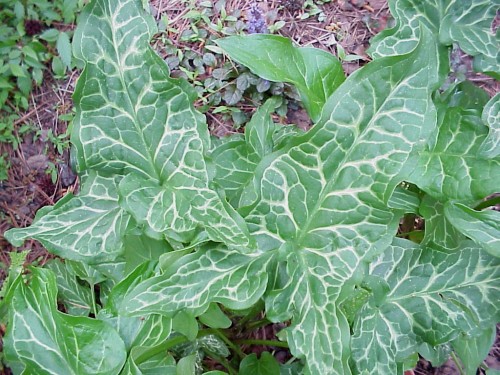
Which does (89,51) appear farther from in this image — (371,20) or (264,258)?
(371,20)

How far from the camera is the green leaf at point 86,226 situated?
44.8 inches

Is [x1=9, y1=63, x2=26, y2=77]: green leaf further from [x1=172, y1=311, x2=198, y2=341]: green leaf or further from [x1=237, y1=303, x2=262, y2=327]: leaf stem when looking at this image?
[x1=172, y1=311, x2=198, y2=341]: green leaf

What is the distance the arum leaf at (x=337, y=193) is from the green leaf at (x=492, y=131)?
301 millimetres

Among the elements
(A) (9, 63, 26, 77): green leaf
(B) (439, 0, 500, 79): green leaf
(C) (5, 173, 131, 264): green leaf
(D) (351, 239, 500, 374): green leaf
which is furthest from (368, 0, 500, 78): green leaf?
(A) (9, 63, 26, 77): green leaf

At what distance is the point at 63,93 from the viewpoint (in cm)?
208

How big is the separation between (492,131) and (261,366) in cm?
76

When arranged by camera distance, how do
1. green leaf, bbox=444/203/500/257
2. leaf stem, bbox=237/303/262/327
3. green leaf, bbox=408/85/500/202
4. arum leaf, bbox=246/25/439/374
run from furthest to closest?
leaf stem, bbox=237/303/262/327, green leaf, bbox=408/85/500/202, green leaf, bbox=444/203/500/257, arum leaf, bbox=246/25/439/374

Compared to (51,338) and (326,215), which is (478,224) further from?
(51,338)

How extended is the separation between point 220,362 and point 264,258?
0.68 m

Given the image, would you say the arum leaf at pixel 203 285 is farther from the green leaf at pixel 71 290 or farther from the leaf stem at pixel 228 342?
the green leaf at pixel 71 290

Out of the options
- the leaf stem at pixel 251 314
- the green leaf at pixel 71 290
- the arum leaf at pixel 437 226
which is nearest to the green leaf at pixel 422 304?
the arum leaf at pixel 437 226

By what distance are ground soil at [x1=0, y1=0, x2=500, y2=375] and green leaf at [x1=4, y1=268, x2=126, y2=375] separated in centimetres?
88

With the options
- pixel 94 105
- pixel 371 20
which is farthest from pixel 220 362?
pixel 371 20

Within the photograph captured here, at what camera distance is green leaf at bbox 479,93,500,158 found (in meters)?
1.16
